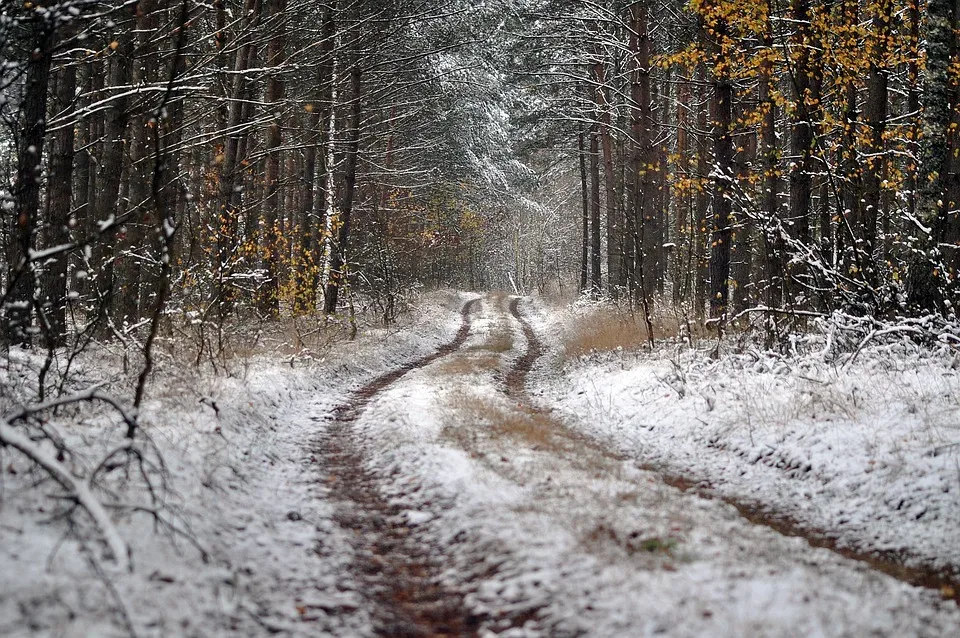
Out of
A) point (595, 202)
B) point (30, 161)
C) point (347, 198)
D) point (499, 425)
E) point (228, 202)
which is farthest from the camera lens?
point (595, 202)

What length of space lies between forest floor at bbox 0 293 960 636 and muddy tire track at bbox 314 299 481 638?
0.8 inches

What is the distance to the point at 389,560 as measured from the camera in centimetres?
511

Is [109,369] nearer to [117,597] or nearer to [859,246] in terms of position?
[117,597]

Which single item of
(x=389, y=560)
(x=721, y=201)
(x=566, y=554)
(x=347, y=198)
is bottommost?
(x=389, y=560)

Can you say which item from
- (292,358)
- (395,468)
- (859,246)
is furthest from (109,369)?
(859,246)

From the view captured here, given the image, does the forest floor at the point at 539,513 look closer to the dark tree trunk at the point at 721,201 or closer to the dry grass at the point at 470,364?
the dry grass at the point at 470,364

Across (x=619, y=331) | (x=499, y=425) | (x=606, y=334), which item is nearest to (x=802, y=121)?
(x=499, y=425)

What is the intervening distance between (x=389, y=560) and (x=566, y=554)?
1.40 m

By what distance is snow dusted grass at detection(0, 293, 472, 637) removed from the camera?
137 inches

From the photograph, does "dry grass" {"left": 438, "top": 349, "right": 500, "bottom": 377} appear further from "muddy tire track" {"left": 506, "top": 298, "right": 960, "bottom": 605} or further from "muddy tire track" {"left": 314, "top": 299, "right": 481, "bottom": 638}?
"muddy tire track" {"left": 314, "top": 299, "right": 481, "bottom": 638}

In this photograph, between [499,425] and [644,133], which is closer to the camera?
[499,425]

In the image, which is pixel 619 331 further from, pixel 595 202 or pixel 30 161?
pixel 595 202

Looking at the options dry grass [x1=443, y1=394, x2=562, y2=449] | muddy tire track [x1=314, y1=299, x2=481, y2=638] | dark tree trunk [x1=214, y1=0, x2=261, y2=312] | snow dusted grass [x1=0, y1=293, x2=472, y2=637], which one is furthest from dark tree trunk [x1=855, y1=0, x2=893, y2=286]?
dark tree trunk [x1=214, y1=0, x2=261, y2=312]

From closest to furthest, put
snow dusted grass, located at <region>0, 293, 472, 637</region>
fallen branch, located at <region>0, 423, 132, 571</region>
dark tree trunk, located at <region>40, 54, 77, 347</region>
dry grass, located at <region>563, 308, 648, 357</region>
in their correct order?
snow dusted grass, located at <region>0, 293, 472, 637</region>
fallen branch, located at <region>0, 423, 132, 571</region>
dark tree trunk, located at <region>40, 54, 77, 347</region>
dry grass, located at <region>563, 308, 648, 357</region>
